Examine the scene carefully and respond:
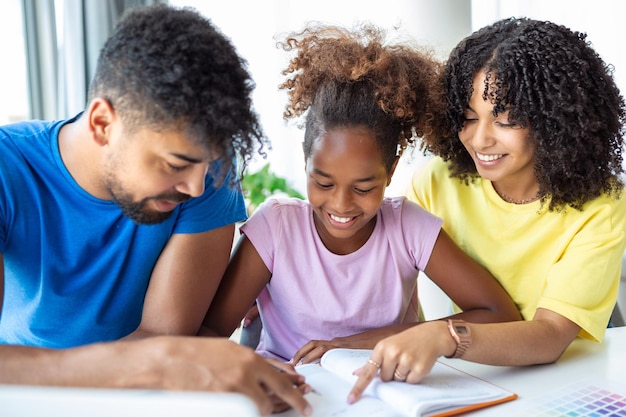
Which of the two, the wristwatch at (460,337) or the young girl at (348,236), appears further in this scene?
the young girl at (348,236)

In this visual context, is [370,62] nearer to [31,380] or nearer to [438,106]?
[438,106]

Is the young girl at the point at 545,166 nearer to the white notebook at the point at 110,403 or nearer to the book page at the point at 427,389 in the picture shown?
the book page at the point at 427,389

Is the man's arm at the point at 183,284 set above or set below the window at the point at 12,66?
below

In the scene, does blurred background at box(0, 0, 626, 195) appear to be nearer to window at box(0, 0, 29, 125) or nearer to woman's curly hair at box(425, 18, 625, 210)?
window at box(0, 0, 29, 125)

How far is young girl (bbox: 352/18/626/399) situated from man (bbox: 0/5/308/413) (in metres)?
0.52

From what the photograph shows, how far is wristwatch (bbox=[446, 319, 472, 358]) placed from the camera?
1114 mm

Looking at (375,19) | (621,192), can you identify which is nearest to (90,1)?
(375,19)

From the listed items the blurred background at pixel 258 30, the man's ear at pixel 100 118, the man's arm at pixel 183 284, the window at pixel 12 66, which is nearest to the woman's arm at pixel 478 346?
the man's arm at pixel 183 284

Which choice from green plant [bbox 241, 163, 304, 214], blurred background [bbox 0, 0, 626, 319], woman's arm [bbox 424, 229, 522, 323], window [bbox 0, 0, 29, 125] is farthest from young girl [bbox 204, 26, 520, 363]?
window [bbox 0, 0, 29, 125]

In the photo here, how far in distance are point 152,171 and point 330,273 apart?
0.50m

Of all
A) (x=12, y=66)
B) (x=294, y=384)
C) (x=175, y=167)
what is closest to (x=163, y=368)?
(x=294, y=384)

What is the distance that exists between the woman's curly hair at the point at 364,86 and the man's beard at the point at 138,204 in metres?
0.34

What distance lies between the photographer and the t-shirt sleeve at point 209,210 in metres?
1.25

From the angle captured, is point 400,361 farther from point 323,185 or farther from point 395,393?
point 323,185
